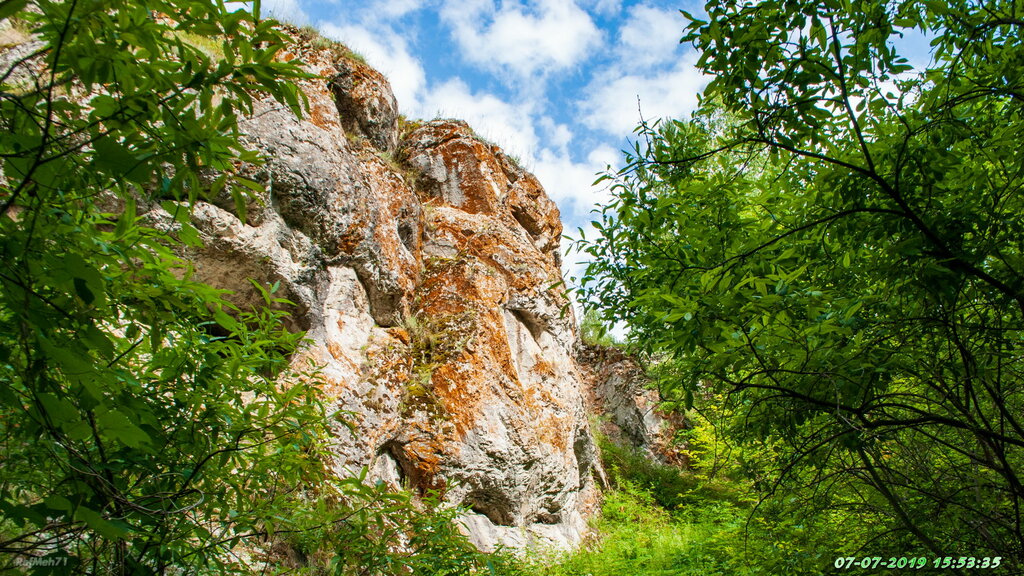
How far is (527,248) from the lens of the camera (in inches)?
373

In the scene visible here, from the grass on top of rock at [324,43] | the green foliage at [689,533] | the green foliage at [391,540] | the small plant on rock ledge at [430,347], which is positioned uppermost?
the grass on top of rock at [324,43]

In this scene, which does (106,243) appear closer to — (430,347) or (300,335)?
(300,335)

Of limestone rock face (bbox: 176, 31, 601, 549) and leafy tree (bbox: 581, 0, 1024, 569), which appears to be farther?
limestone rock face (bbox: 176, 31, 601, 549)

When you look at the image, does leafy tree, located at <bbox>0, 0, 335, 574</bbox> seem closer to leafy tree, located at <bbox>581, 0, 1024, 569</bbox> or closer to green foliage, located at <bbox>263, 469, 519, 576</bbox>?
green foliage, located at <bbox>263, 469, 519, 576</bbox>

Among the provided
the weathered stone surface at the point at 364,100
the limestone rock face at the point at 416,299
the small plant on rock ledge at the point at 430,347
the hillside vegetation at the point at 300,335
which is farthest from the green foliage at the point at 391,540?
the weathered stone surface at the point at 364,100

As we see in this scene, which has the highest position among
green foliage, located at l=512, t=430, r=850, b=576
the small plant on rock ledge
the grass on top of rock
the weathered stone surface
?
the grass on top of rock

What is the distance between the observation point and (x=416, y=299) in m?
7.71

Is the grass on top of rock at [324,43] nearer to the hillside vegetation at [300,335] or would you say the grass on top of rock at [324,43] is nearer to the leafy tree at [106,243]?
the hillside vegetation at [300,335]

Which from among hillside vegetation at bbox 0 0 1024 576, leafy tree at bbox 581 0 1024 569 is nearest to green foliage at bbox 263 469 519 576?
hillside vegetation at bbox 0 0 1024 576

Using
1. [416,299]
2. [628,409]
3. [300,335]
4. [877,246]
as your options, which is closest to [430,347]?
[416,299]

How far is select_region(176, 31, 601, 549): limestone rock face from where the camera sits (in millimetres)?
5668

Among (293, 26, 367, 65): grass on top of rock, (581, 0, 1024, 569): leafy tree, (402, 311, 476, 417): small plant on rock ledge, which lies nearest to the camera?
(581, 0, 1024, 569): leafy tree

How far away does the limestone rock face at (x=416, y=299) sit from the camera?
18.6ft

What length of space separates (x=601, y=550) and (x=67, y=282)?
25.8ft
